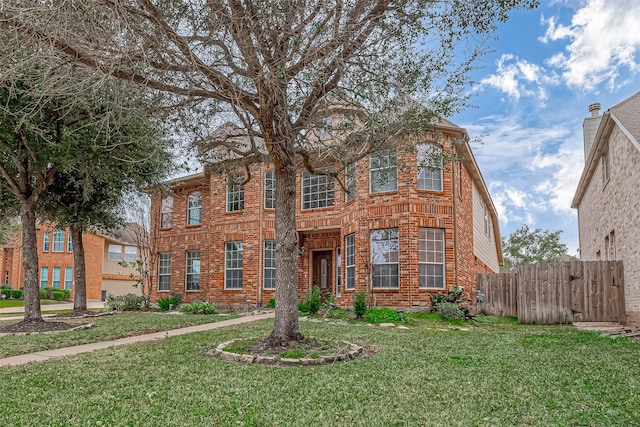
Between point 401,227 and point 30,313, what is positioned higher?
point 401,227

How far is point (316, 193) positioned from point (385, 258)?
387cm

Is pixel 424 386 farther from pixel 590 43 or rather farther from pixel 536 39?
pixel 590 43

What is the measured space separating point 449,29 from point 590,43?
911 centimetres

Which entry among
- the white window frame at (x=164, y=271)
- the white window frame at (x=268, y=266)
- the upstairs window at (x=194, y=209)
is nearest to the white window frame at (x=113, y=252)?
the white window frame at (x=164, y=271)

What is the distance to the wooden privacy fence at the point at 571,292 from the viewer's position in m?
11.6

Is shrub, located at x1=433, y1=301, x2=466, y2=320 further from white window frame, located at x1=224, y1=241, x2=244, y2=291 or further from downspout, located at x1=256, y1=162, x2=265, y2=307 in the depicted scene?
white window frame, located at x1=224, y1=241, x2=244, y2=291

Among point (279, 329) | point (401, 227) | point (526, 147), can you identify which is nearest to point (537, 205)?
point (526, 147)

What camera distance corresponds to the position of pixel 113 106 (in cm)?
715

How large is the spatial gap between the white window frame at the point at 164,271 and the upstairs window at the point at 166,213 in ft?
4.15

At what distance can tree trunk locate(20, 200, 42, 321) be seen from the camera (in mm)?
10977

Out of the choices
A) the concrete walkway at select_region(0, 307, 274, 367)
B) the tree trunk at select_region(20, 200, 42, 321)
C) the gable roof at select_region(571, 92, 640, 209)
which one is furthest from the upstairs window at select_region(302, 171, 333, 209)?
the tree trunk at select_region(20, 200, 42, 321)

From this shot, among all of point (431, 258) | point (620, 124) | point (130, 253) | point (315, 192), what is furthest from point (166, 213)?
point (130, 253)

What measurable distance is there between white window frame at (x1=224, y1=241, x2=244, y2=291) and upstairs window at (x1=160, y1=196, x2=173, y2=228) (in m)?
3.94

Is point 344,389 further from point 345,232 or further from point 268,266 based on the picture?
point 268,266
